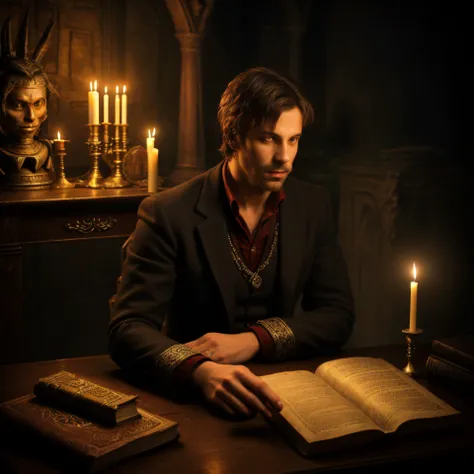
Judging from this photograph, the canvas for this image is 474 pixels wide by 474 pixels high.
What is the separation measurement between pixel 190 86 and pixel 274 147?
83.4 inches

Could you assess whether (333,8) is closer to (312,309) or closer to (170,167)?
(170,167)

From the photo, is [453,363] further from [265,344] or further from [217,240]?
[217,240]

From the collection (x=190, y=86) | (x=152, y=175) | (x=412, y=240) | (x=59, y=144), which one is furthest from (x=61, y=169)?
(x=412, y=240)

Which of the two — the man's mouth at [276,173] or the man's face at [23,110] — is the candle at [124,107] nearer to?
the man's face at [23,110]

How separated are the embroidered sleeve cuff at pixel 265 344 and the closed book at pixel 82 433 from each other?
59 centimetres

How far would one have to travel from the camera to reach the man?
2.58 meters

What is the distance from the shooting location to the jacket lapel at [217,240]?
274 centimetres

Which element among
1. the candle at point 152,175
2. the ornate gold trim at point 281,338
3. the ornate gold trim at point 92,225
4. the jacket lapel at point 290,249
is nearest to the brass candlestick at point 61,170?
the ornate gold trim at point 92,225

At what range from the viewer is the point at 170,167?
16.6 ft

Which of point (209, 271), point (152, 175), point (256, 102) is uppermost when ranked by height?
point (256, 102)

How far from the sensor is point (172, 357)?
7.66ft

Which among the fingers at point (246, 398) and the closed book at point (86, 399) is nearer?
the closed book at point (86, 399)

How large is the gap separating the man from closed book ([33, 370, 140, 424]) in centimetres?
35

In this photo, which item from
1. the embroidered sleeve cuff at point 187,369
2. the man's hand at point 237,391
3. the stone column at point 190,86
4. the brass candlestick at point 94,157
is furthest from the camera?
the stone column at point 190,86
